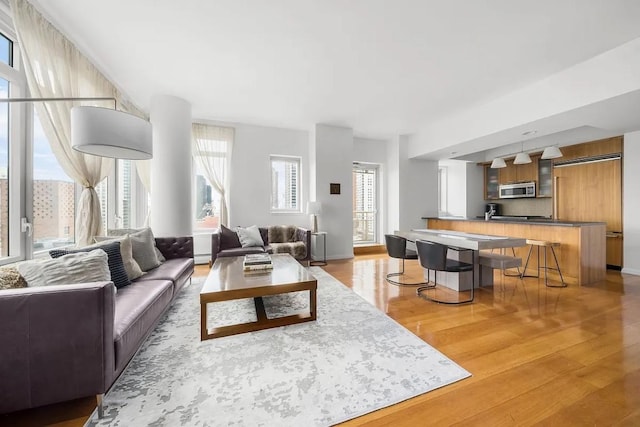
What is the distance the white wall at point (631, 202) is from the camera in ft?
13.9

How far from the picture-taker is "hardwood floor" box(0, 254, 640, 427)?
1426 mm

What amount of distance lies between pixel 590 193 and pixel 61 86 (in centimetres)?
816

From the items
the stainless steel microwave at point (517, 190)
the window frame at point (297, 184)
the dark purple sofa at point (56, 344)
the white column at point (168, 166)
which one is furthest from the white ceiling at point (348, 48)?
the dark purple sofa at point (56, 344)

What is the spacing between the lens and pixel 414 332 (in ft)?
7.77

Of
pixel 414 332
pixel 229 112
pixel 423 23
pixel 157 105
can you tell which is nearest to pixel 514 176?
pixel 423 23

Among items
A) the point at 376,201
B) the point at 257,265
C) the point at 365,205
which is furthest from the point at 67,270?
the point at 376,201

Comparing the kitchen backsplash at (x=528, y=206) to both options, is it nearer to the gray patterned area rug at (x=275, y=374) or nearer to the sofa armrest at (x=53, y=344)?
the gray patterned area rug at (x=275, y=374)

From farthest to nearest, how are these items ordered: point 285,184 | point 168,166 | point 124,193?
point 285,184 → point 124,193 → point 168,166

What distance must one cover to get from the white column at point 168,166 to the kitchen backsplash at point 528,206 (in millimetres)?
7760

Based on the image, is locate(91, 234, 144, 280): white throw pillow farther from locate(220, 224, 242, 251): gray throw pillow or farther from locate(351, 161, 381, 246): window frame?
locate(351, 161, 381, 246): window frame

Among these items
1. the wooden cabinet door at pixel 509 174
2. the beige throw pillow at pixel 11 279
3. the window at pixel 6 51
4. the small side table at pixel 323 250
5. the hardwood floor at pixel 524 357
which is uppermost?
the window at pixel 6 51

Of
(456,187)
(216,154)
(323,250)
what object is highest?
(216,154)

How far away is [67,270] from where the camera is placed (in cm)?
173

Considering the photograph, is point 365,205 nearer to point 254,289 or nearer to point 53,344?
point 254,289
